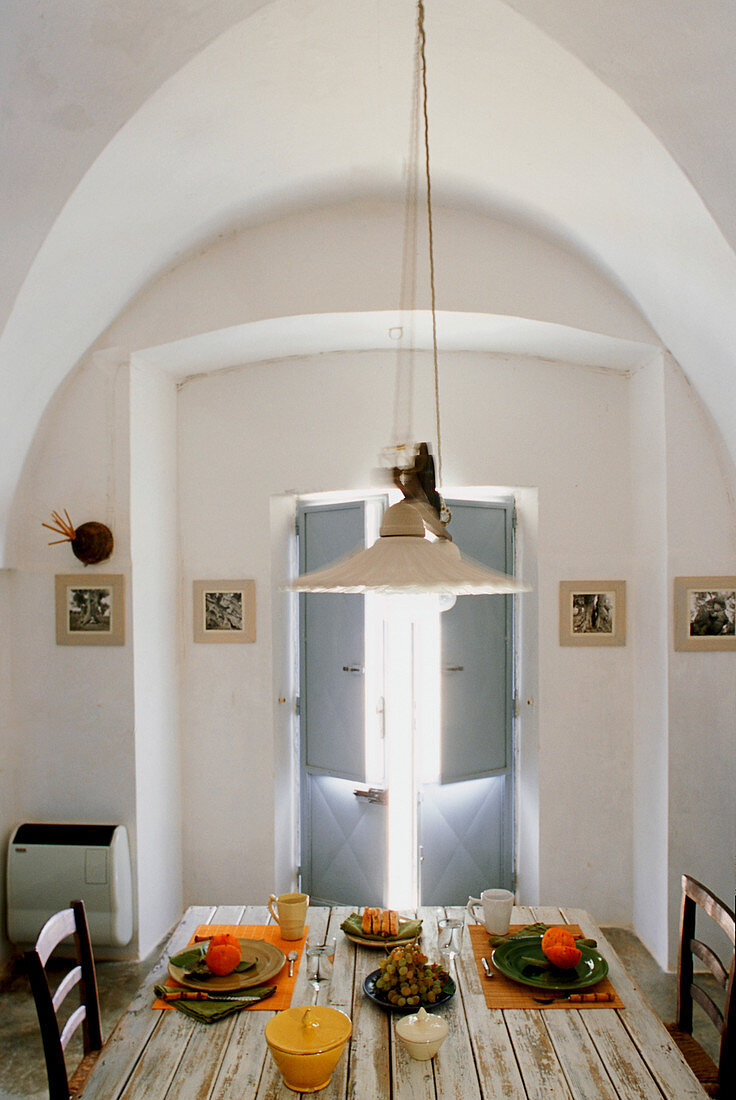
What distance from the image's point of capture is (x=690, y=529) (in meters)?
3.86

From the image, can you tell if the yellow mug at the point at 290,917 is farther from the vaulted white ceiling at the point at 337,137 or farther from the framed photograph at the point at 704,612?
the vaulted white ceiling at the point at 337,137

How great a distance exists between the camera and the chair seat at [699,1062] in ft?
7.14

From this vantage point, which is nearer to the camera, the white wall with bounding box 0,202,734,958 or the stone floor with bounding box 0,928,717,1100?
the stone floor with bounding box 0,928,717,1100

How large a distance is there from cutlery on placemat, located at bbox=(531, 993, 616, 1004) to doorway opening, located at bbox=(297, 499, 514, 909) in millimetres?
2254

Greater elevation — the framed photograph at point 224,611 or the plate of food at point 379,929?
the framed photograph at point 224,611

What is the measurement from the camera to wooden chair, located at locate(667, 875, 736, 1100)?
2.10 m

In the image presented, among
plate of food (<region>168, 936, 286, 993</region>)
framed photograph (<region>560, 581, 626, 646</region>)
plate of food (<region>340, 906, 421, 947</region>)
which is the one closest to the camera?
plate of food (<region>168, 936, 286, 993</region>)

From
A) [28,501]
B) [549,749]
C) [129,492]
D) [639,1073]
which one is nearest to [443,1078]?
[639,1073]

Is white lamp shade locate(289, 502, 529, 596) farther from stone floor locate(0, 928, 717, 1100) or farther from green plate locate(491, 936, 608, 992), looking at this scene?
stone floor locate(0, 928, 717, 1100)

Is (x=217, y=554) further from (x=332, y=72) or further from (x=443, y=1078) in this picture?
(x=443, y=1078)

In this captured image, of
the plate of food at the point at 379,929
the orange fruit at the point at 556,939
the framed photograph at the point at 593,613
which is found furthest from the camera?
the framed photograph at the point at 593,613

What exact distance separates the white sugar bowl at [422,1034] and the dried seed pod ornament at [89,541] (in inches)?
103

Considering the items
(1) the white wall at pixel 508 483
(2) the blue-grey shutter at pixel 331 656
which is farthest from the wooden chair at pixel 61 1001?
(2) the blue-grey shutter at pixel 331 656

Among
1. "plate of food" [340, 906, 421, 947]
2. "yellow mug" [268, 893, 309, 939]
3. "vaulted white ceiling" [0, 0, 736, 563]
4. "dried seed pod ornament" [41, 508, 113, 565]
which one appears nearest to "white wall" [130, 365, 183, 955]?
"dried seed pod ornament" [41, 508, 113, 565]
